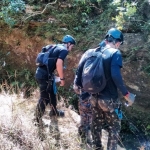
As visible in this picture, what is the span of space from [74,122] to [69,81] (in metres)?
2.07

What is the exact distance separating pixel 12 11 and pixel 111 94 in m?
4.80

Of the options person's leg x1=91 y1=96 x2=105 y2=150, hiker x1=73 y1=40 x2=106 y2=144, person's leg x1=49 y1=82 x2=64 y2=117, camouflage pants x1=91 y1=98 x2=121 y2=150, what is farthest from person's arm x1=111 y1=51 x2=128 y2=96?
person's leg x1=49 y1=82 x2=64 y2=117

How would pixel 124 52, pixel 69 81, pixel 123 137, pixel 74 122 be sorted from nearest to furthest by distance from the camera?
pixel 74 122
pixel 123 137
pixel 124 52
pixel 69 81

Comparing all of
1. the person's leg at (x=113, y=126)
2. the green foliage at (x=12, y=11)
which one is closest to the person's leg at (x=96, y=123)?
the person's leg at (x=113, y=126)

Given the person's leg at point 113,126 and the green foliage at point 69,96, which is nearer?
the person's leg at point 113,126

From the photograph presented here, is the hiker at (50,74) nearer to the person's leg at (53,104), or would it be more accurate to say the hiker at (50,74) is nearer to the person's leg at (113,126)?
the person's leg at (53,104)

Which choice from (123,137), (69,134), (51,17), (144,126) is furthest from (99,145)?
(51,17)

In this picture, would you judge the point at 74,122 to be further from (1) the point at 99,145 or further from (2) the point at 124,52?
(2) the point at 124,52

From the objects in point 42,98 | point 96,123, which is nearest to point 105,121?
point 96,123

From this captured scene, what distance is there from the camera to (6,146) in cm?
363

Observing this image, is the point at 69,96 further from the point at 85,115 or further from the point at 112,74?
the point at 112,74

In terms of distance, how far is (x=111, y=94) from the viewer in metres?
3.79

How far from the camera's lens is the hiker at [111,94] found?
3604 mm

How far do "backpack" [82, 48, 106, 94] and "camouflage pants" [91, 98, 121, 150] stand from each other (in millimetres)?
238
